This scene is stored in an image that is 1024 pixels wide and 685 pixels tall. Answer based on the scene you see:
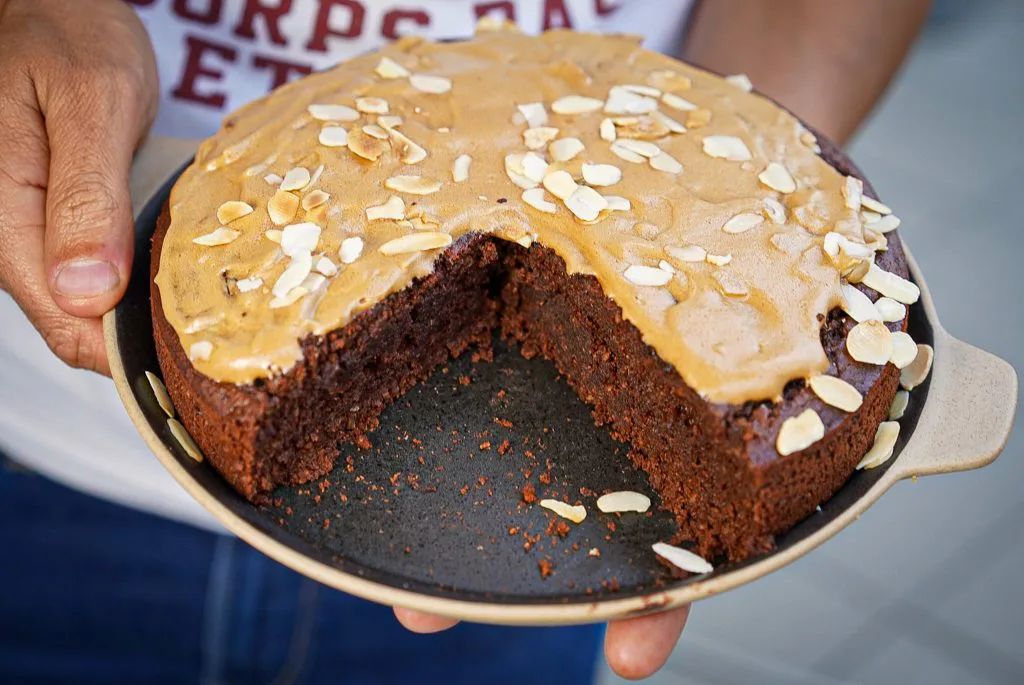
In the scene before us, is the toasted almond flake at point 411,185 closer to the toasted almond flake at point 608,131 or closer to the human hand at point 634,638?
the toasted almond flake at point 608,131

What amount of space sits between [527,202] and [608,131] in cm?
35

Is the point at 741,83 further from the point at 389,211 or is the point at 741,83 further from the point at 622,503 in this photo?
the point at 622,503

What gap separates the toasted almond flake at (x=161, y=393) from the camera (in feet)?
7.12

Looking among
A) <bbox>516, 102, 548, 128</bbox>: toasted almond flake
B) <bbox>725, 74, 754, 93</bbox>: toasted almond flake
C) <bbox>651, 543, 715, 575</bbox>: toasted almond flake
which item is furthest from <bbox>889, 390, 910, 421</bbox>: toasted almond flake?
<bbox>516, 102, 548, 128</bbox>: toasted almond flake

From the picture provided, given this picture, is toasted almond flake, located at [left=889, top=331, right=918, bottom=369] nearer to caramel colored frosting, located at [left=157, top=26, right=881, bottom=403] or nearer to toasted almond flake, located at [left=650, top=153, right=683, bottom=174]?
caramel colored frosting, located at [left=157, top=26, right=881, bottom=403]

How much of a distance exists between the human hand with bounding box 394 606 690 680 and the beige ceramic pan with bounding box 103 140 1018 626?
0.12 metres

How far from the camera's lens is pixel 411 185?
2.37 metres

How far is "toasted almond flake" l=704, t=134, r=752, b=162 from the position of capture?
2.49m

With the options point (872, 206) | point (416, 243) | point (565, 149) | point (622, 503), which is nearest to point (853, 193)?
point (872, 206)

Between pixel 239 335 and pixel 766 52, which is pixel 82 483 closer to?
pixel 239 335

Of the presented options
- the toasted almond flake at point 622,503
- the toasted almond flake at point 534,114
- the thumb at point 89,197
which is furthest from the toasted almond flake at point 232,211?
the toasted almond flake at point 622,503

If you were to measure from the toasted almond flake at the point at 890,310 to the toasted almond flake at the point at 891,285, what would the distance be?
22 millimetres

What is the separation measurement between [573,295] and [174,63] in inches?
60.0

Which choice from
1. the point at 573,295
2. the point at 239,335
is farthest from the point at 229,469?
the point at 573,295
